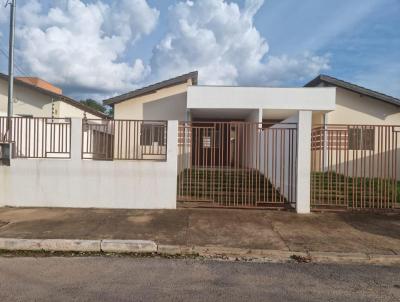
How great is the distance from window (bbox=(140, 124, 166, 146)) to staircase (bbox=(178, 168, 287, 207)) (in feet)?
3.85

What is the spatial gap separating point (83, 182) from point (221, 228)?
3886 mm

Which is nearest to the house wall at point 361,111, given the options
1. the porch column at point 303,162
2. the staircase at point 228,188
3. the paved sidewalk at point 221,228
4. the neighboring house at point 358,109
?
the neighboring house at point 358,109

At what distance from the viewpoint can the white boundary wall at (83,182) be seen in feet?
30.1

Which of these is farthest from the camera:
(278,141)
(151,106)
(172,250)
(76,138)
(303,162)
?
(151,106)

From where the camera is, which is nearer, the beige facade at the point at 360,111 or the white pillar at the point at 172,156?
the white pillar at the point at 172,156

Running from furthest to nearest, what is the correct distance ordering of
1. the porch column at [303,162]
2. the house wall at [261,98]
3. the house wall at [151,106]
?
the house wall at [151,106], the house wall at [261,98], the porch column at [303,162]

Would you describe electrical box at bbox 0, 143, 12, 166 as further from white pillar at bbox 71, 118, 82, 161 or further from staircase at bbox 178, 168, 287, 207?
staircase at bbox 178, 168, 287, 207

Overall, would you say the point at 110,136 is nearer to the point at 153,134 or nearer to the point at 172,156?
the point at 153,134

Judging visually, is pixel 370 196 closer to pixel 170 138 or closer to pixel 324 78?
pixel 170 138

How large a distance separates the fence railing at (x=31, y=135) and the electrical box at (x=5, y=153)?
0.36 feet

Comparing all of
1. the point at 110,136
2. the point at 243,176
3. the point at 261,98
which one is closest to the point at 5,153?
the point at 110,136

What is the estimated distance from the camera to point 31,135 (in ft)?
32.7

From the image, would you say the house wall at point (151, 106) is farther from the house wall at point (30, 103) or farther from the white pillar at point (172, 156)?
the white pillar at point (172, 156)

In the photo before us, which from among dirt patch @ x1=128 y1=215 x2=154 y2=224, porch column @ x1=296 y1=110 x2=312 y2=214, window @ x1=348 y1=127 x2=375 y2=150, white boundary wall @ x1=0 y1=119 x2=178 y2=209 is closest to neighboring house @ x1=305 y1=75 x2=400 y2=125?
window @ x1=348 y1=127 x2=375 y2=150
